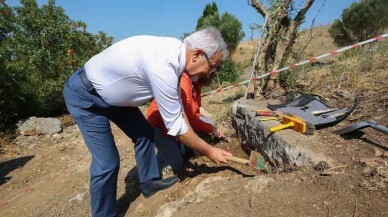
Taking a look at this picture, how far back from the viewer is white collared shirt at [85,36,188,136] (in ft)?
6.73

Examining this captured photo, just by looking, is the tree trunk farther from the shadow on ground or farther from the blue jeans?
the shadow on ground

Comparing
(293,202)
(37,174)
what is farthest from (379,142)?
(37,174)

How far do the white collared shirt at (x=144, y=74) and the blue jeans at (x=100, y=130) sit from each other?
0.14 metres

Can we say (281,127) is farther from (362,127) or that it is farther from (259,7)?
(259,7)

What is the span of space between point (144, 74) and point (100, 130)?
2.26 ft

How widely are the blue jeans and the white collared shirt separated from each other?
14cm

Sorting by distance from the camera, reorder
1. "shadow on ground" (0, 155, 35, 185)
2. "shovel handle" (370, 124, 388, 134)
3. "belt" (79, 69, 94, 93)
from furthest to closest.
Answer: "shadow on ground" (0, 155, 35, 185) < "shovel handle" (370, 124, 388, 134) < "belt" (79, 69, 94, 93)

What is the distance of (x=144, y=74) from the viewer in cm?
214

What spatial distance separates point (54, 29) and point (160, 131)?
17.8ft

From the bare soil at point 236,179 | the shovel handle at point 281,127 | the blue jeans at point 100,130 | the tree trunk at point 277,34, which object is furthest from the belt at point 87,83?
the tree trunk at point 277,34

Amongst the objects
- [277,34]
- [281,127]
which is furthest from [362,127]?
[277,34]

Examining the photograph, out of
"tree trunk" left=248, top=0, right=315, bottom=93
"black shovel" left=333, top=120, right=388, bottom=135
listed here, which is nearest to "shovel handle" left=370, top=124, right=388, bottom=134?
"black shovel" left=333, top=120, right=388, bottom=135

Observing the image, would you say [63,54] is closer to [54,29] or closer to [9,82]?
[54,29]

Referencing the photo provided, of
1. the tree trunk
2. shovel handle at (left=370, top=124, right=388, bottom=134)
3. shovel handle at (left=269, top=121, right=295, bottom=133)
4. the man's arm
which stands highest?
the tree trunk
